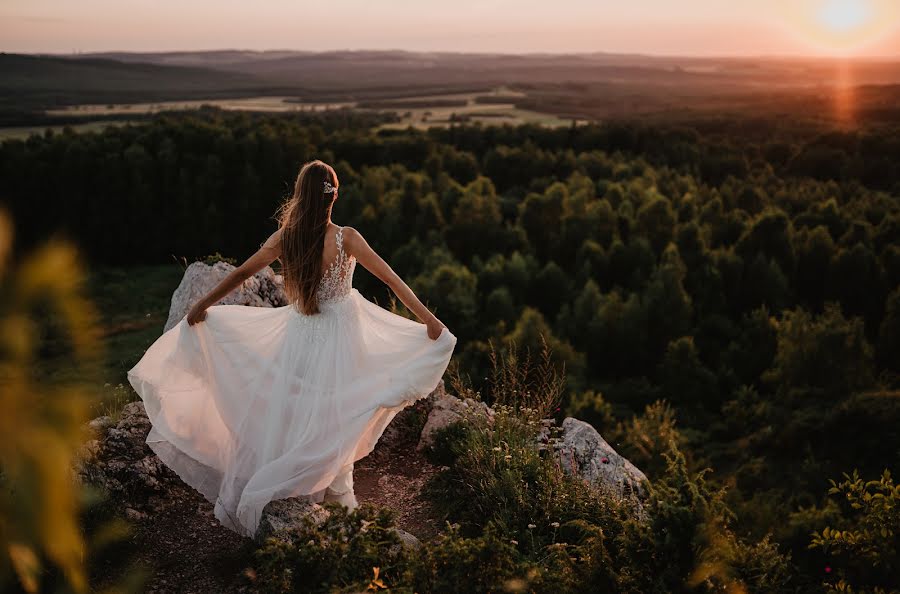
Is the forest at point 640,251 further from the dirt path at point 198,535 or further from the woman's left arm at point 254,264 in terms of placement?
the dirt path at point 198,535

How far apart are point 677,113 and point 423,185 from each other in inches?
2485

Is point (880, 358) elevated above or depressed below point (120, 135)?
below

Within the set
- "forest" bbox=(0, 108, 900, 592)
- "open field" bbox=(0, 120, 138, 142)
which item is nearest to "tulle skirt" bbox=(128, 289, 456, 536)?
"forest" bbox=(0, 108, 900, 592)

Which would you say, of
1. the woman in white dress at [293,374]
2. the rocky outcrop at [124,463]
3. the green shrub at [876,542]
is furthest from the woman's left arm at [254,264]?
the green shrub at [876,542]

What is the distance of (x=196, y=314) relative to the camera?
630 centimetres

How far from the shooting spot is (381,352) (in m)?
6.19

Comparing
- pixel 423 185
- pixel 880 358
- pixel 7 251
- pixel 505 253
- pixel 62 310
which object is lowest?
pixel 880 358

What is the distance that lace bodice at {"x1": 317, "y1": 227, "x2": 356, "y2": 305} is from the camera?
230 inches

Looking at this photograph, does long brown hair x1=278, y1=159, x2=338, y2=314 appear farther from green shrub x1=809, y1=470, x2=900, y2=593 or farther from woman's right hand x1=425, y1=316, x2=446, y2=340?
green shrub x1=809, y1=470, x2=900, y2=593

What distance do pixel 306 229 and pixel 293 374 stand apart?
4.27 feet

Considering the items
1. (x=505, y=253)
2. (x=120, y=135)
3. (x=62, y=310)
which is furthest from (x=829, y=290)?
(x=120, y=135)

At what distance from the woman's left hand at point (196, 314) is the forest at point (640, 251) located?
1.72 meters

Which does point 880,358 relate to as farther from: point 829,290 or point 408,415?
point 408,415

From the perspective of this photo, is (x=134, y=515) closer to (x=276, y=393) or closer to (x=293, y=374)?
(x=276, y=393)
